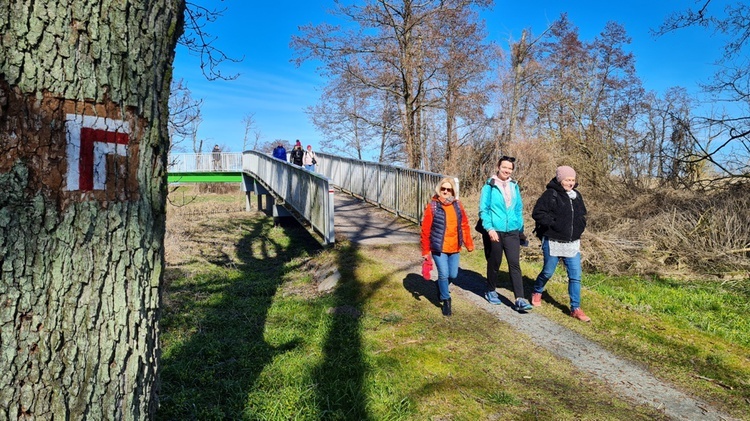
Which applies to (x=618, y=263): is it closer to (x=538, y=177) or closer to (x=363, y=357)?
(x=363, y=357)

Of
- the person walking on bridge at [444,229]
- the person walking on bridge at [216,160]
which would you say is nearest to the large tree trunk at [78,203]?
the person walking on bridge at [444,229]

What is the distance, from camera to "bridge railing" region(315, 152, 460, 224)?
9.98 metres

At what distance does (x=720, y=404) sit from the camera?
3.25 meters

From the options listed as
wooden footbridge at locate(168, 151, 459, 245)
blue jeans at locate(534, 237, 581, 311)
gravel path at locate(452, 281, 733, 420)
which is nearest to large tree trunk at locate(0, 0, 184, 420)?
gravel path at locate(452, 281, 733, 420)

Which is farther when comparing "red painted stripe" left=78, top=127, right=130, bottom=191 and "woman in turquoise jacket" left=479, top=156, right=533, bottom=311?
"woman in turquoise jacket" left=479, top=156, right=533, bottom=311

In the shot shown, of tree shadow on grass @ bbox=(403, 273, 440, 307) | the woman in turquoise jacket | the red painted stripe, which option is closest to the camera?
the red painted stripe

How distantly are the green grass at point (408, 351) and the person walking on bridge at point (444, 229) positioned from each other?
683 millimetres

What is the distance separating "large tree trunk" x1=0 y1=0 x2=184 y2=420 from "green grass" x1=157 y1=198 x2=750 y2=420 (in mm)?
2033

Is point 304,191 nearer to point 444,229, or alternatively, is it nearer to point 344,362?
point 444,229

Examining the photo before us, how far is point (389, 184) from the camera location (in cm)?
1181

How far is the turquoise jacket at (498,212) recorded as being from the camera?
505 centimetres

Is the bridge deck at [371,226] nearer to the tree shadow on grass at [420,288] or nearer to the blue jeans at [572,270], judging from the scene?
the tree shadow on grass at [420,288]

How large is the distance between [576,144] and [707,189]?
357 cm

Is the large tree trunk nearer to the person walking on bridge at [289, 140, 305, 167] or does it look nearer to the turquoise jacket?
the turquoise jacket
